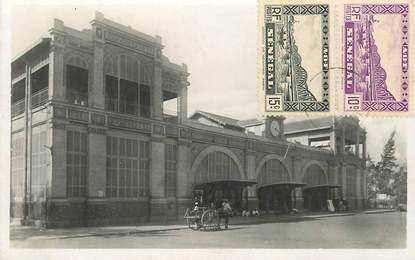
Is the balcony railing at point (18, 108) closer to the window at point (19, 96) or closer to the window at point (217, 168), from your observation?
the window at point (19, 96)

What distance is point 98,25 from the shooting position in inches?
818

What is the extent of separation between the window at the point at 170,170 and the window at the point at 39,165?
21.8ft

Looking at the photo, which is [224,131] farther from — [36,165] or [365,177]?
[365,177]

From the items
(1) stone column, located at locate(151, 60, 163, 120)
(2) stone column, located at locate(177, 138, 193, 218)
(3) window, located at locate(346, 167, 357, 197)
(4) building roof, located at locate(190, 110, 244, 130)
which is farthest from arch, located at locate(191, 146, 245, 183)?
(3) window, located at locate(346, 167, 357, 197)

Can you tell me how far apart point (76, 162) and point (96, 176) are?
1114 mm

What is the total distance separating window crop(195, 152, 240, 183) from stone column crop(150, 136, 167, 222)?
3147 millimetres

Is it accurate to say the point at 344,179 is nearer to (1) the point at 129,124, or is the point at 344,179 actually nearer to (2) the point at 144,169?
(2) the point at 144,169

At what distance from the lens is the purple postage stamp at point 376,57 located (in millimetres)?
15250

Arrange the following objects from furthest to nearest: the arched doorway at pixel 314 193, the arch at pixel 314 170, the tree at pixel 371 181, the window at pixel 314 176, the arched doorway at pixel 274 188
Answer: the window at pixel 314 176 < the arched doorway at pixel 314 193 < the arch at pixel 314 170 < the tree at pixel 371 181 < the arched doorway at pixel 274 188

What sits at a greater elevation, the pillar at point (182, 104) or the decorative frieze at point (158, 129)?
the pillar at point (182, 104)

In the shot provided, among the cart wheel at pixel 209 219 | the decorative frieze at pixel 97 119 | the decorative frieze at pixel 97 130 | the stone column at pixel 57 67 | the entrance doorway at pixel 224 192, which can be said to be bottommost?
the cart wheel at pixel 209 219

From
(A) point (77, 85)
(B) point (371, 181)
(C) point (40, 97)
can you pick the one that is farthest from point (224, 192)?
(B) point (371, 181)

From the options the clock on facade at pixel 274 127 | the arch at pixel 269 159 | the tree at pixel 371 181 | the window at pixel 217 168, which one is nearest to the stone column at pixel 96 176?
the window at pixel 217 168

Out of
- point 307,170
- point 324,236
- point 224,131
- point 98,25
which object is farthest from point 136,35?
point 307,170
